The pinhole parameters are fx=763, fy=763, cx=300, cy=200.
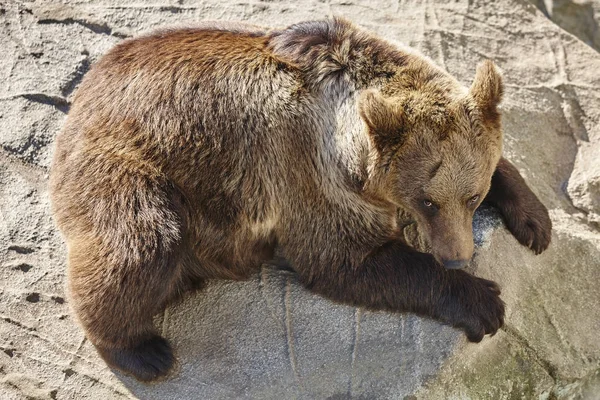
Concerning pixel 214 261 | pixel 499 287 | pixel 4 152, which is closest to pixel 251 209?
pixel 214 261

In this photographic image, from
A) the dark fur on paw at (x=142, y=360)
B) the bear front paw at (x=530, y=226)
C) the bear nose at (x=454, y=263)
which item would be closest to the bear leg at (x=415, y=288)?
the bear nose at (x=454, y=263)

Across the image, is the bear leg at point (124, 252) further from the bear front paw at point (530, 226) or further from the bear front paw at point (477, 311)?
the bear front paw at point (530, 226)

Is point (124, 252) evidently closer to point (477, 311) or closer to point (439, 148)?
point (439, 148)

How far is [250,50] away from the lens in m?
4.82

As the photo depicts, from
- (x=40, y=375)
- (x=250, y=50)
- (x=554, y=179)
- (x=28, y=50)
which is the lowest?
(x=40, y=375)

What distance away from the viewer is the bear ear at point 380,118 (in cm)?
415

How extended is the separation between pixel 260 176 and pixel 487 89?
1477 mm

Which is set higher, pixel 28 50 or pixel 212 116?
pixel 212 116

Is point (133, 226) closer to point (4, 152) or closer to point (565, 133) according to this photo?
point (4, 152)

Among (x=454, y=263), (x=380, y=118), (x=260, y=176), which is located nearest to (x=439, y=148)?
(x=380, y=118)

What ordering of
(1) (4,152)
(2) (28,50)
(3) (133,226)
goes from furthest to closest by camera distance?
1. (2) (28,50)
2. (1) (4,152)
3. (3) (133,226)

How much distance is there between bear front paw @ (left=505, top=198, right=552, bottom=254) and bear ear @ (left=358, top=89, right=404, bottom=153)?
144 centimetres

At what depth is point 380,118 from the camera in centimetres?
420

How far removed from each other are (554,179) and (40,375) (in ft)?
13.4
